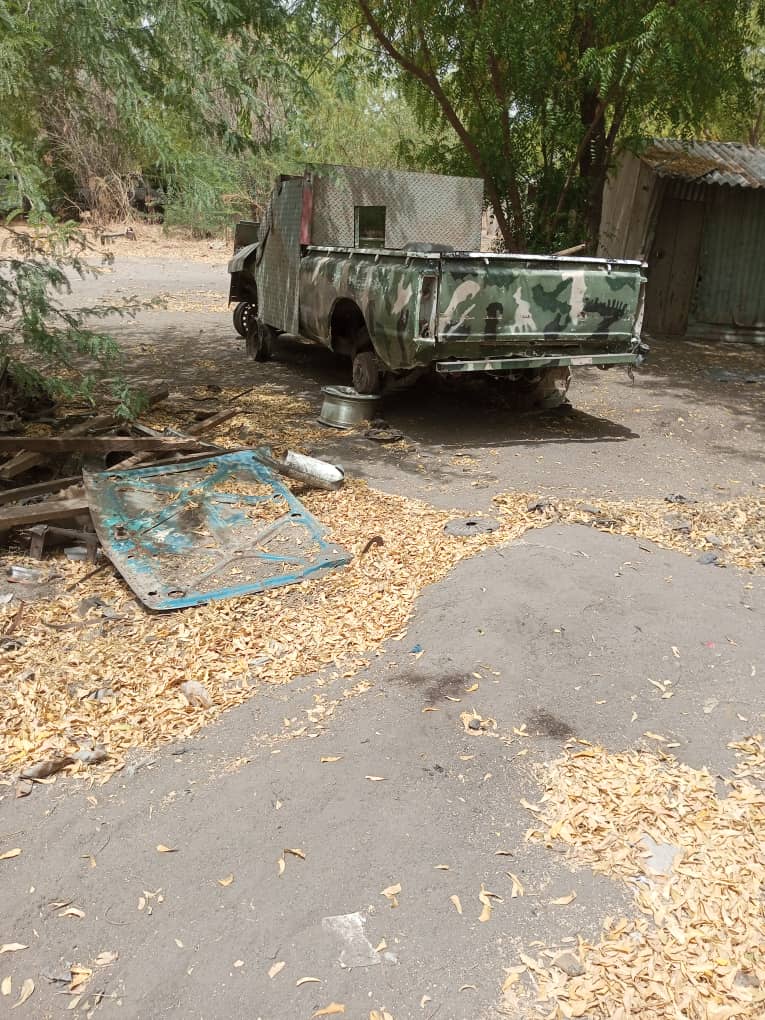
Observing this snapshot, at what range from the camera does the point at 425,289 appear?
6914mm

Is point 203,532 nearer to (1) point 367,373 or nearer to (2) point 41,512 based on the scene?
(2) point 41,512

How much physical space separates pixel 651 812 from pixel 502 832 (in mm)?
559

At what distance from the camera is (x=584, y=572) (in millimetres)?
4867

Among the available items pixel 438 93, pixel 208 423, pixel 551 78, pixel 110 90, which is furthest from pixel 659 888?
pixel 551 78

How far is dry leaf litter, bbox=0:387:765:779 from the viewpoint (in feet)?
11.9

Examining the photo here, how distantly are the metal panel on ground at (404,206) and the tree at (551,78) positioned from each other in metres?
A: 2.43

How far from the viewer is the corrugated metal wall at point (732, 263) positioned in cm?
1453

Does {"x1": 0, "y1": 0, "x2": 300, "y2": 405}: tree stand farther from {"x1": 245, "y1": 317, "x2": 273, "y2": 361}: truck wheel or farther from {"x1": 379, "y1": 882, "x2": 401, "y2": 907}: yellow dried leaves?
{"x1": 379, "y1": 882, "x2": 401, "y2": 907}: yellow dried leaves

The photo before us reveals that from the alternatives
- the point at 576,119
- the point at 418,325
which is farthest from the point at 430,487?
the point at 576,119

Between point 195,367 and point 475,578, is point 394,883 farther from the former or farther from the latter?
point 195,367

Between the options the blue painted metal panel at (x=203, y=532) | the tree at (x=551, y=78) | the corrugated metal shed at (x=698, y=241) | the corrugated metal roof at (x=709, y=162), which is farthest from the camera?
the corrugated metal shed at (x=698, y=241)

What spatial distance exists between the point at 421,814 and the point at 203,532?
8.63ft

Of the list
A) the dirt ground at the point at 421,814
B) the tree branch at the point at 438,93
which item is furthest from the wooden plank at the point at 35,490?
the tree branch at the point at 438,93

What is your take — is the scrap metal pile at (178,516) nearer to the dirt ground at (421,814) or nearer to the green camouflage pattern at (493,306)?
the dirt ground at (421,814)
